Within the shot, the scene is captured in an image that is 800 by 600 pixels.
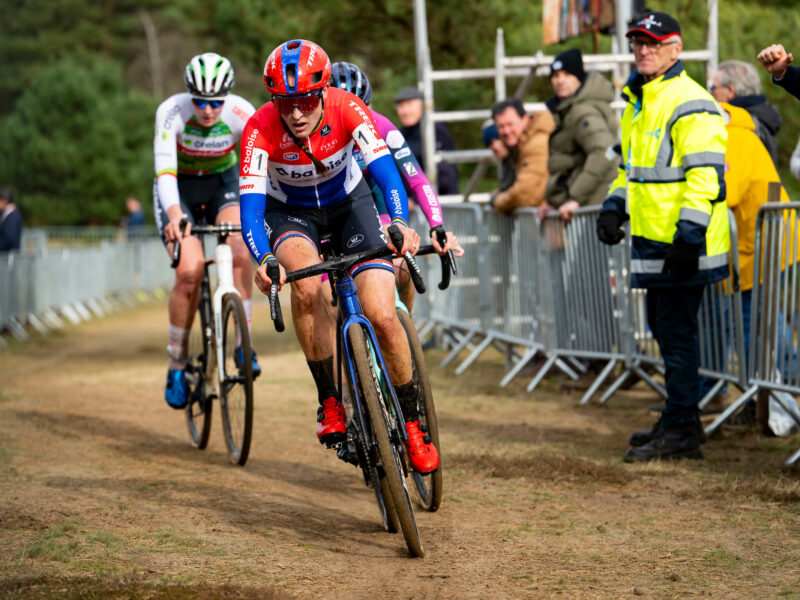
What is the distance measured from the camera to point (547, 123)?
10859 millimetres

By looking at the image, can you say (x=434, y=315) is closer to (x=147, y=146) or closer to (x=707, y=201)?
(x=707, y=201)

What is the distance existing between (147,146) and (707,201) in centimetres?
5025

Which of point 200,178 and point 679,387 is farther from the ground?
point 200,178

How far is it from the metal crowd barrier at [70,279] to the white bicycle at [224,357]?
9.92 meters

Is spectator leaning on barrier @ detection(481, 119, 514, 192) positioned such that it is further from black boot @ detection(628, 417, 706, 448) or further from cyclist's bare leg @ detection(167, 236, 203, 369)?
cyclist's bare leg @ detection(167, 236, 203, 369)

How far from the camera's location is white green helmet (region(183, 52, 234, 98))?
7613 mm

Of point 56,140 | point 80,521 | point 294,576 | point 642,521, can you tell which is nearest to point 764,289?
point 642,521

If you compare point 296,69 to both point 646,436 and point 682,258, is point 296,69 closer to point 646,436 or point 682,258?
point 682,258

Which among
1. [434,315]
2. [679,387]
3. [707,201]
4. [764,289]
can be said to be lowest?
[434,315]

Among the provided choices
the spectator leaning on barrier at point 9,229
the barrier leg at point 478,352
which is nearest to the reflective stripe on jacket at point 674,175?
the barrier leg at point 478,352

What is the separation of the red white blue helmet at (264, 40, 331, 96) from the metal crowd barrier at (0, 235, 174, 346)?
12536mm

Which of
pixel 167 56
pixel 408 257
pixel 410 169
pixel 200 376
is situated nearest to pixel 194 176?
pixel 200 376

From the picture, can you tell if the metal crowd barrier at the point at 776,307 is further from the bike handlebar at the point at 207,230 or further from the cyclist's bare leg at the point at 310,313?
the bike handlebar at the point at 207,230

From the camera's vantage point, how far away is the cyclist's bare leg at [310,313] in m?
5.84
